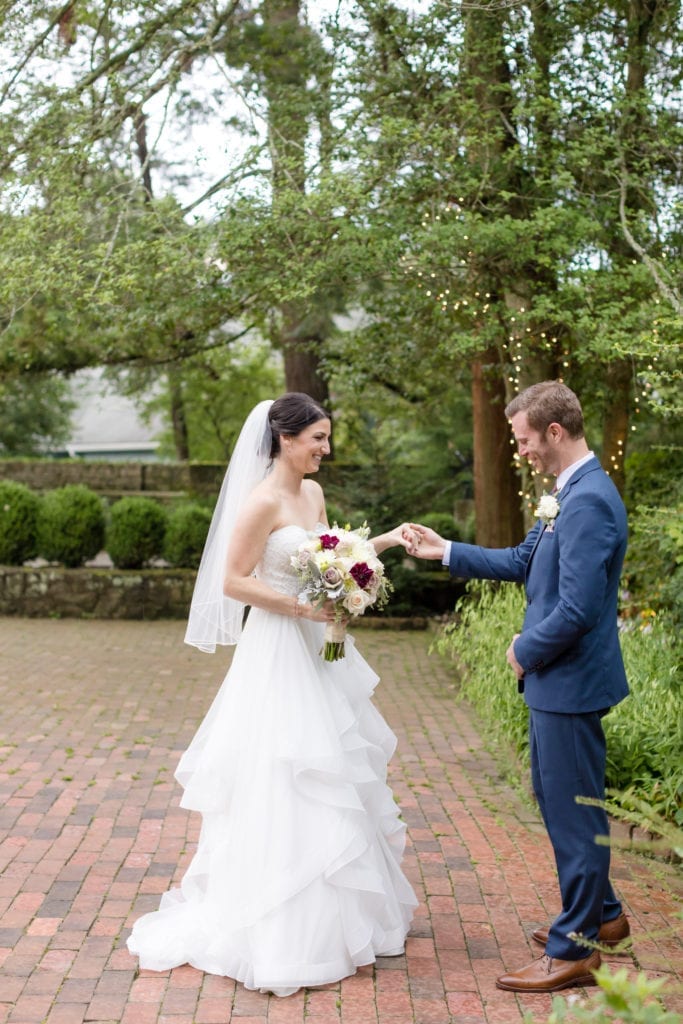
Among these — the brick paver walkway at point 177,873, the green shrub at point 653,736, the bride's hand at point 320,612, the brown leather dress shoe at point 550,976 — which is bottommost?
the brick paver walkway at point 177,873

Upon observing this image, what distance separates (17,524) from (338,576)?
37.7 ft

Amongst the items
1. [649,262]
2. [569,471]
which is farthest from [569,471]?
[649,262]

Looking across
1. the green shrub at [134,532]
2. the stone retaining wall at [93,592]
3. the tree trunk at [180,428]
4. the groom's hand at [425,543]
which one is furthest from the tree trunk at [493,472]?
the tree trunk at [180,428]

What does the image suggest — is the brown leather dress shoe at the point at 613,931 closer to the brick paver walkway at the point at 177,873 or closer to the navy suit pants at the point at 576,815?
the brick paver walkway at the point at 177,873

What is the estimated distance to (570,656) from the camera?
3.79 meters

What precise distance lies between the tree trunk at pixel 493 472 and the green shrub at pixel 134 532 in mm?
4671

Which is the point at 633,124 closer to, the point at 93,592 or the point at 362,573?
the point at 362,573

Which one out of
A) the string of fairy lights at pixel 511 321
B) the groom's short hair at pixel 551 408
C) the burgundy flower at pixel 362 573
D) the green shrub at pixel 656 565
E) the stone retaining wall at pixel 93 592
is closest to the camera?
the groom's short hair at pixel 551 408

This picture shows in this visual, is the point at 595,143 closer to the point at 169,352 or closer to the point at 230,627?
the point at 230,627

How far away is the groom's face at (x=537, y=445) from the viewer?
3.84 m

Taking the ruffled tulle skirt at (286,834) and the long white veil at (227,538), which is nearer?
the ruffled tulle skirt at (286,834)

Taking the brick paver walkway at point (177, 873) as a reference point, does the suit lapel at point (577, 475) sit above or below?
above

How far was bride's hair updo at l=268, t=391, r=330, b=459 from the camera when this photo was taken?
4.30 m

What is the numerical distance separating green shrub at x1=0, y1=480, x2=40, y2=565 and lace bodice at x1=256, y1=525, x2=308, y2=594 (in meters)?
11.1
